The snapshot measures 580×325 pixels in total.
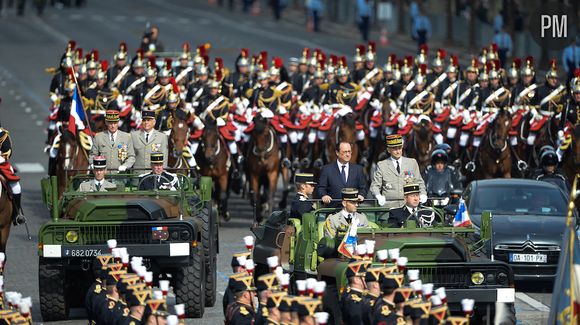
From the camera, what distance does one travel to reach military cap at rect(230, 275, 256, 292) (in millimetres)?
18562

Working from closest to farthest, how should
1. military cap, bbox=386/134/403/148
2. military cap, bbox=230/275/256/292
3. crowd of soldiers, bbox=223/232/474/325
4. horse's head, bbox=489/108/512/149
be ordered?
crowd of soldiers, bbox=223/232/474/325, military cap, bbox=230/275/256/292, military cap, bbox=386/134/403/148, horse's head, bbox=489/108/512/149

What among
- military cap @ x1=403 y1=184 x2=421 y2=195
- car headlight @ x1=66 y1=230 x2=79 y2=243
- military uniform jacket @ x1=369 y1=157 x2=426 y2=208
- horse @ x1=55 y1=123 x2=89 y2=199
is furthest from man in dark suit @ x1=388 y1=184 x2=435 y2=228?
horse @ x1=55 y1=123 x2=89 y2=199

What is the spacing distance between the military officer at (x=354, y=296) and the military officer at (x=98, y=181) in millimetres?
6931

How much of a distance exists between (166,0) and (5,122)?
4365 cm

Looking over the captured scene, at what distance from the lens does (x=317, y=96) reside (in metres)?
40.6

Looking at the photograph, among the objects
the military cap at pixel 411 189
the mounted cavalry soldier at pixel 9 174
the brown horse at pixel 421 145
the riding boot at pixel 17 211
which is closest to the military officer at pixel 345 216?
the military cap at pixel 411 189

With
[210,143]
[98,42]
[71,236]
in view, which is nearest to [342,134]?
[210,143]

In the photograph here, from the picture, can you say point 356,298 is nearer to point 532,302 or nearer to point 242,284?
point 242,284

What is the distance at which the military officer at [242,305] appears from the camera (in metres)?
18.1

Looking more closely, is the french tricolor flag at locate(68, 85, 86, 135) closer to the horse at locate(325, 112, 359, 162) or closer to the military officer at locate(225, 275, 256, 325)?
the horse at locate(325, 112, 359, 162)

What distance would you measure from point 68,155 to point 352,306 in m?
16.1

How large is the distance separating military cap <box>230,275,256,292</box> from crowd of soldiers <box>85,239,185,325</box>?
2.16 ft

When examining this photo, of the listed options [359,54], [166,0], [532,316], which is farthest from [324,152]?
[166,0]

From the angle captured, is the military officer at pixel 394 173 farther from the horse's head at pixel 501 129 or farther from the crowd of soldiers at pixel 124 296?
the horse's head at pixel 501 129
